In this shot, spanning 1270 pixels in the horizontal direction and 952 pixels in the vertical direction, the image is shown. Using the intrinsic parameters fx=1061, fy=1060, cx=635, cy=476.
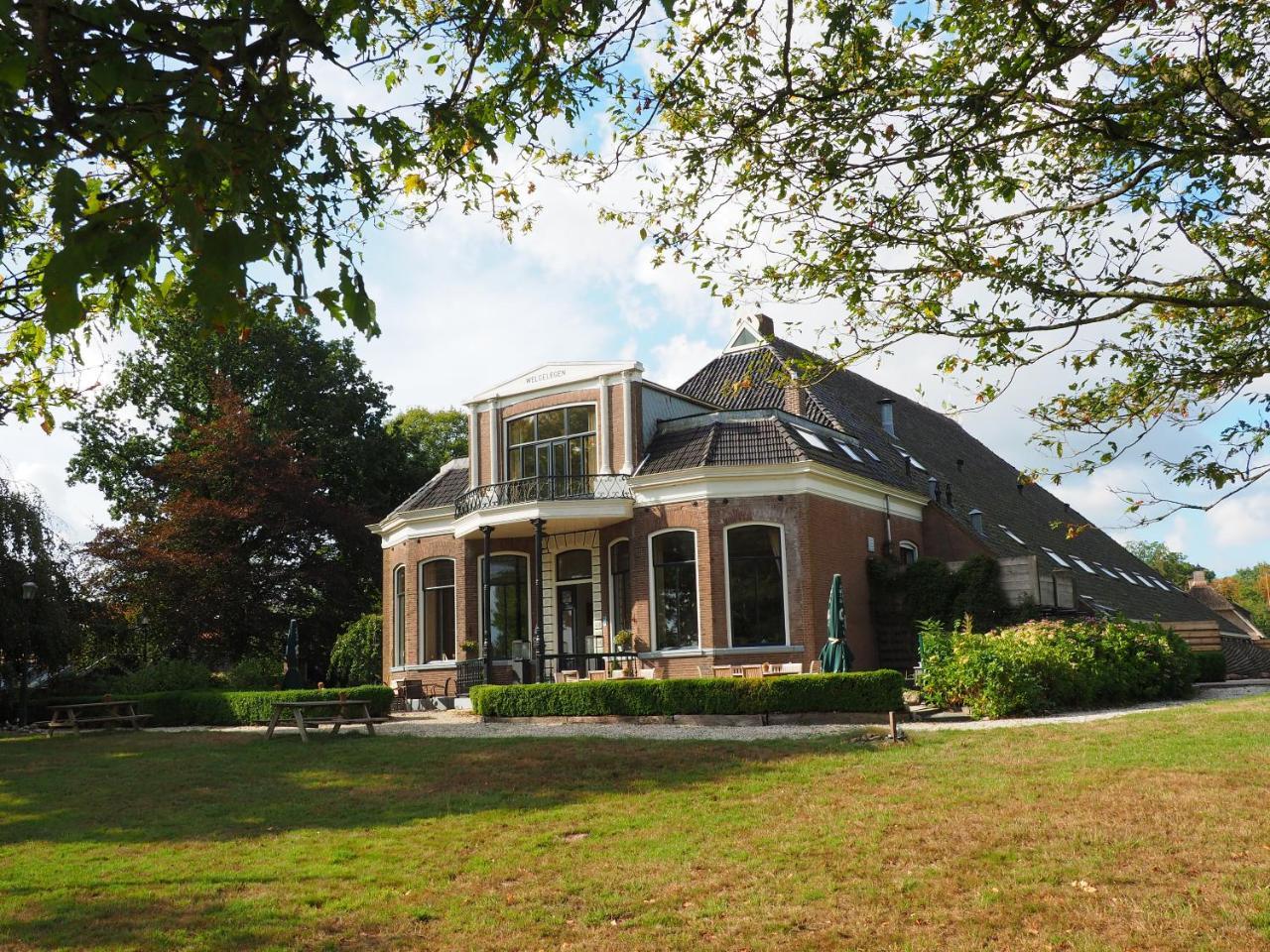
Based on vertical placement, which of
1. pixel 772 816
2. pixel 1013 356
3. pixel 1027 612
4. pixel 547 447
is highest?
pixel 547 447

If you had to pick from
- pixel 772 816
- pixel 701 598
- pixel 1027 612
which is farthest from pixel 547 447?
pixel 772 816

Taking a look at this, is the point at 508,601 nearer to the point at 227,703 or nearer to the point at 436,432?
the point at 227,703

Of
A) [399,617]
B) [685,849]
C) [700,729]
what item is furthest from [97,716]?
[685,849]

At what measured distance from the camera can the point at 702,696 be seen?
15.8 m

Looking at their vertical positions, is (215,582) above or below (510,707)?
above

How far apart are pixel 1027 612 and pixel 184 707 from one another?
16987 mm

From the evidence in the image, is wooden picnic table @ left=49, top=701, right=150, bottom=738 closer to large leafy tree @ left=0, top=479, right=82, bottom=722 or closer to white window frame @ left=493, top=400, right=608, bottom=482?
large leafy tree @ left=0, top=479, right=82, bottom=722

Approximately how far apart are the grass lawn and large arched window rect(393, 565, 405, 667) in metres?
13.4

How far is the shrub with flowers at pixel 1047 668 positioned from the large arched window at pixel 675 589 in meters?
5.19

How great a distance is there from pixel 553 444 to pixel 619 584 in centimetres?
365

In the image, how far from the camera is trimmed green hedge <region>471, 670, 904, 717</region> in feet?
48.6

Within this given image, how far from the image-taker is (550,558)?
24312 millimetres

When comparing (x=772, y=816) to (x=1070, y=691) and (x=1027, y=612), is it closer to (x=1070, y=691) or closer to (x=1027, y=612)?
(x=1070, y=691)

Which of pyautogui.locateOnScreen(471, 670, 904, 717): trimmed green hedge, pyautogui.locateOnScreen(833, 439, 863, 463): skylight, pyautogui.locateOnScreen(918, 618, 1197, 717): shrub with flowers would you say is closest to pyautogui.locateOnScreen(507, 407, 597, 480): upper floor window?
pyautogui.locateOnScreen(833, 439, 863, 463): skylight
